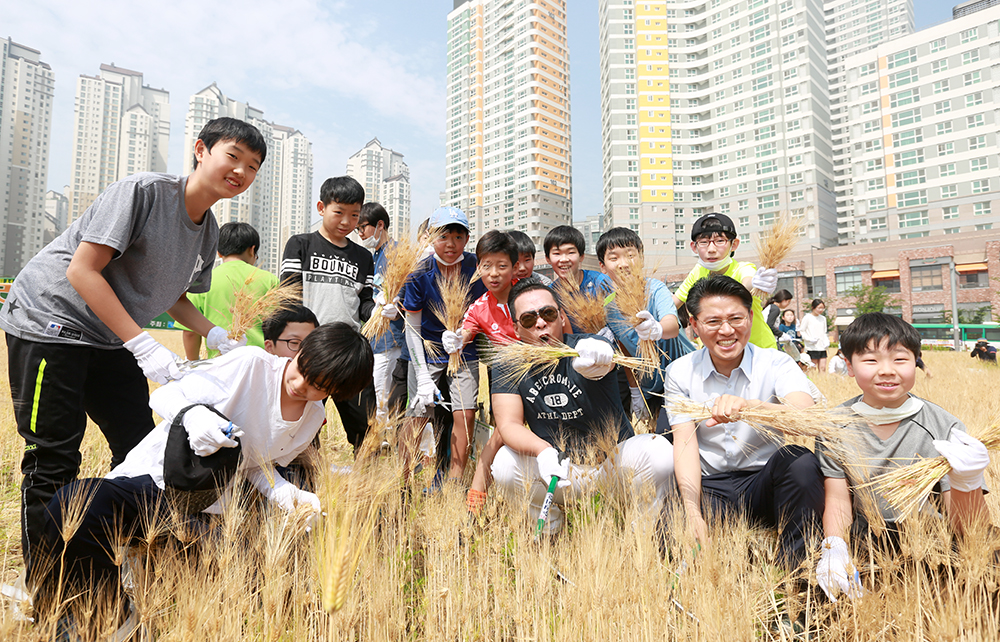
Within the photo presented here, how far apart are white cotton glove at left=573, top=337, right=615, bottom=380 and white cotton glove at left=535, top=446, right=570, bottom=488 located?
0.45 metres

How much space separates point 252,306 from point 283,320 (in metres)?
0.25

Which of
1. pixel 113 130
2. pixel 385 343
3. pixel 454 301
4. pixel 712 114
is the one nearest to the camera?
pixel 454 301

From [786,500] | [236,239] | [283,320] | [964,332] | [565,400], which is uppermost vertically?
[964,332]

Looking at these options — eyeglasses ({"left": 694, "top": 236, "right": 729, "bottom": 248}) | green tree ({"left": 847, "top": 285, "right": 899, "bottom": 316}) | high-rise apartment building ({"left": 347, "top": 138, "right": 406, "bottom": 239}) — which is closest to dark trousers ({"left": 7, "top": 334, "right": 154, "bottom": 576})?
eyeglasses ({"left": 694, "top": 236, "right": 729, "bottom": 248})

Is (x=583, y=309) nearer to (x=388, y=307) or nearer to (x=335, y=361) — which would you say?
(x=388, y=307)

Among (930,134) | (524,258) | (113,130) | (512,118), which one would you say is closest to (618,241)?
(524,258)

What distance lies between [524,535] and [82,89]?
100492 mm

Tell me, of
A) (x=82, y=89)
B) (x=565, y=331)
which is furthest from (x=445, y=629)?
(x=82, y=89)

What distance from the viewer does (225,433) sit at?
1.79m

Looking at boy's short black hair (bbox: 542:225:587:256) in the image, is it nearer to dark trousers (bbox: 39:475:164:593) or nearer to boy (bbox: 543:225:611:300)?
boy (bbox: 543:225:611:300)

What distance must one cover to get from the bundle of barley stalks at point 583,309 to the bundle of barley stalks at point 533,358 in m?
0.37

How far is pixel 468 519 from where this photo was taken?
2244 mm

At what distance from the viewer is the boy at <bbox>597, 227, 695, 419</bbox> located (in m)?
2.81

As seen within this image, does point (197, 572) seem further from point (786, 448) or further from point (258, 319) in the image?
point (786, 448)
